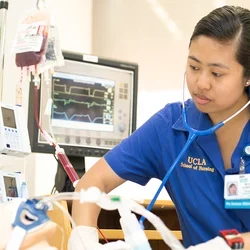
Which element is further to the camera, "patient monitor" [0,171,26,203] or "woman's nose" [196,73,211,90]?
"patient monitor" [0,171,26,203]

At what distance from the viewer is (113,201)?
72 centimetres

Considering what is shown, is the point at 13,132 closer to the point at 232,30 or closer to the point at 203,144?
the point at 203,144

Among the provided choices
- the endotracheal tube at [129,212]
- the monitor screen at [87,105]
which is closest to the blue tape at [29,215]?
the endotracheal tube at [129,212]

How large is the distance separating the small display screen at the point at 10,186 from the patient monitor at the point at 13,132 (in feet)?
0.25

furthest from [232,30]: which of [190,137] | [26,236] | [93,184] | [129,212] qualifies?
[26,236]

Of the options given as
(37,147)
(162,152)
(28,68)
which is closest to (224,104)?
(162,152)

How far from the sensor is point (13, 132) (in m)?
1.52

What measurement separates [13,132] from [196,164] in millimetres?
562

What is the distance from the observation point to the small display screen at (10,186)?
1479mm

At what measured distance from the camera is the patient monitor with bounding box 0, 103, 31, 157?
1470mm

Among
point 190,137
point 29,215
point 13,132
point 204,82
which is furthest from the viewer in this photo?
point 13,132

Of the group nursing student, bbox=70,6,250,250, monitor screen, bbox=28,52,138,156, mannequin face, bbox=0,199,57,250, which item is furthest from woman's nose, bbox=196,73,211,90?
monitor screen, bbox=28,52,138,156

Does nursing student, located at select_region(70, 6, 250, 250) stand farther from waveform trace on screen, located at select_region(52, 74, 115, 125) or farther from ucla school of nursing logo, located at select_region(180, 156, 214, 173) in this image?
waveform trace on screen, located at select_region(52, 74, 115, 125)

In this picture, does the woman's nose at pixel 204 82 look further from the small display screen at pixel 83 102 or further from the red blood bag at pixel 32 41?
the small display screen at pixel 83 102
